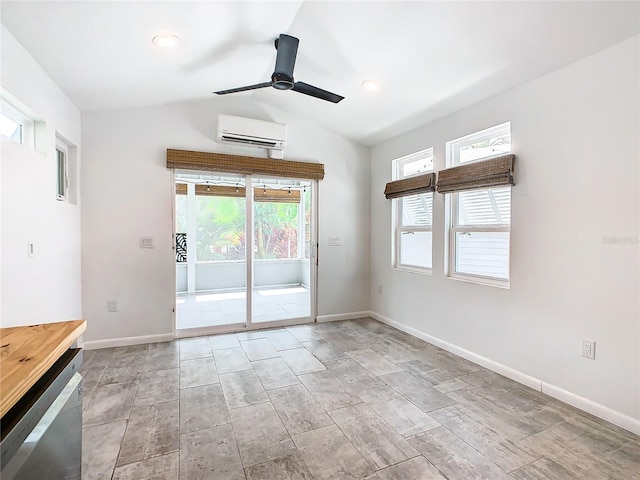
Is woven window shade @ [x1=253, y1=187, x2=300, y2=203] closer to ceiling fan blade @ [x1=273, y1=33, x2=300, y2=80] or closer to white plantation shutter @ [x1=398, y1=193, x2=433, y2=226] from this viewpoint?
white plantation shutter @ [x1=398, y1=193, x2=433, y2=226]

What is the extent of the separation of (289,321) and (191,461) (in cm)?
268

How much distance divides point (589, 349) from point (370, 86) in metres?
2.83

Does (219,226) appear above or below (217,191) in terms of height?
below

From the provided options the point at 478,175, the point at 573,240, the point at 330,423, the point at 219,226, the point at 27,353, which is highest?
the point at 478,175

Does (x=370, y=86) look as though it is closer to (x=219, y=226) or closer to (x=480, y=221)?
(x=480, y=221)

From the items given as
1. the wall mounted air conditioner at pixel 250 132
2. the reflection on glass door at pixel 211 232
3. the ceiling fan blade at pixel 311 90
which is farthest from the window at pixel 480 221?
the reflection on glass door at pixel 211 232

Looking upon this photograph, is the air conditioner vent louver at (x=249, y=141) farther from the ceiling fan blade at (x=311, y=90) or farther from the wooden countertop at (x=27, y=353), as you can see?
the wooden countertop at (x=27, y=353)

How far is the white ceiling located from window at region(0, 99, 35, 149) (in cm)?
44

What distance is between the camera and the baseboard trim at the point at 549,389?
212cm

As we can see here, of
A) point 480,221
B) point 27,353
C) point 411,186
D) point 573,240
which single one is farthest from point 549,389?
point 27,353

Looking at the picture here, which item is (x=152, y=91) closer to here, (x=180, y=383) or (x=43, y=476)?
(x=180, y=383)

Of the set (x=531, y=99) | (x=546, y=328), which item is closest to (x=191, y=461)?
(x=546, y=328)

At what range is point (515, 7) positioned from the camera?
2.03 meters

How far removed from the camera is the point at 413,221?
415cm
